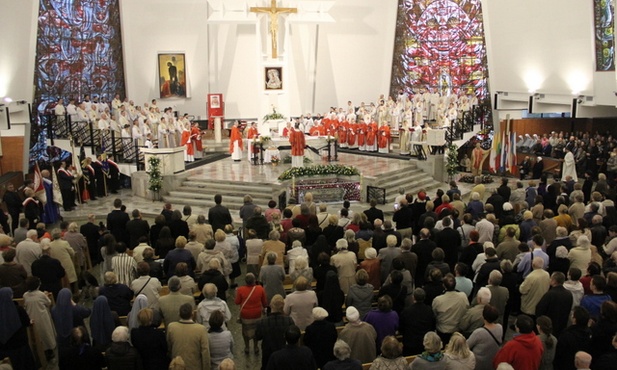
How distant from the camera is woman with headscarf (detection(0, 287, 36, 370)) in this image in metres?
6.92

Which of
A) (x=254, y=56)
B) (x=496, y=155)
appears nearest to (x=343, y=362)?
(x=496, y=155)

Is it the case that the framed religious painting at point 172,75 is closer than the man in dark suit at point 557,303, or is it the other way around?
the man in dark suit at point 557,303

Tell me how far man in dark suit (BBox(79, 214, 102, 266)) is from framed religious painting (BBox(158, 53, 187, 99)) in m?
14.9

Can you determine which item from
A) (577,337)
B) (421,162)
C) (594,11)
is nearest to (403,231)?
(577,337)

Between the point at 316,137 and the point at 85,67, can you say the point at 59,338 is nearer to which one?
the point at 316,137

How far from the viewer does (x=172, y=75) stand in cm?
2528

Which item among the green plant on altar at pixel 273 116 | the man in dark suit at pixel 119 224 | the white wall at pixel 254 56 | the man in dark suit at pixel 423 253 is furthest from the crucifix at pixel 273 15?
the man in dark suit at pixel 423 253

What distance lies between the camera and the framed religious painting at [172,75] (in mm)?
25078

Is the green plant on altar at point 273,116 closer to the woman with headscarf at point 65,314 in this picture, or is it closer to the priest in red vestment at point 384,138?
the priest in red vestment at point 384,138

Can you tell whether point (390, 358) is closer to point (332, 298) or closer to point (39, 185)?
point (332, 298)

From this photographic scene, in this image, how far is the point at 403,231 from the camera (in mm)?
10570

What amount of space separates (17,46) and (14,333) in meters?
12.7

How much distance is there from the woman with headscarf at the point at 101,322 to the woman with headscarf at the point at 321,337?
2.15 metres

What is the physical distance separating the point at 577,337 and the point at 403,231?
4.45 metres
